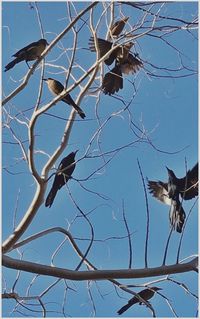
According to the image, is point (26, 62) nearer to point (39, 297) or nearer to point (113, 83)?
point (113, 83)

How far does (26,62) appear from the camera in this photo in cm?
354

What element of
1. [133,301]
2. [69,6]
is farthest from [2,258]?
[69,6]

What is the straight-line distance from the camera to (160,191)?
14.1 ft

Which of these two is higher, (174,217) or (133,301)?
(174,217)

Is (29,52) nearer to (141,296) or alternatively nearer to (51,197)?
(51,197)

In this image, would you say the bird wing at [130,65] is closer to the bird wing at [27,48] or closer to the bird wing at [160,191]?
the bird wing at [27,48]

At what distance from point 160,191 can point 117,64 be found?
0.93m

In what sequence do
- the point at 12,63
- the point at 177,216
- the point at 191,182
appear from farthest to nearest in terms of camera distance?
the point at 191,182
the point at 12,63
the point at 177,216

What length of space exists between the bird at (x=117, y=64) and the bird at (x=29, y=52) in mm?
307

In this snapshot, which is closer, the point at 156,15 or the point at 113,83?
the point at 156,15

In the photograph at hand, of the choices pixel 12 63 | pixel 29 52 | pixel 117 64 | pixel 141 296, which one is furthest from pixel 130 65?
pixel 141 296

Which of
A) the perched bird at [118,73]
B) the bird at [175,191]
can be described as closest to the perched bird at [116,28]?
the perched bird at [118,73]

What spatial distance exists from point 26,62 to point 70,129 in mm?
498

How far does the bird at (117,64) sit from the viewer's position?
11.9 ft
